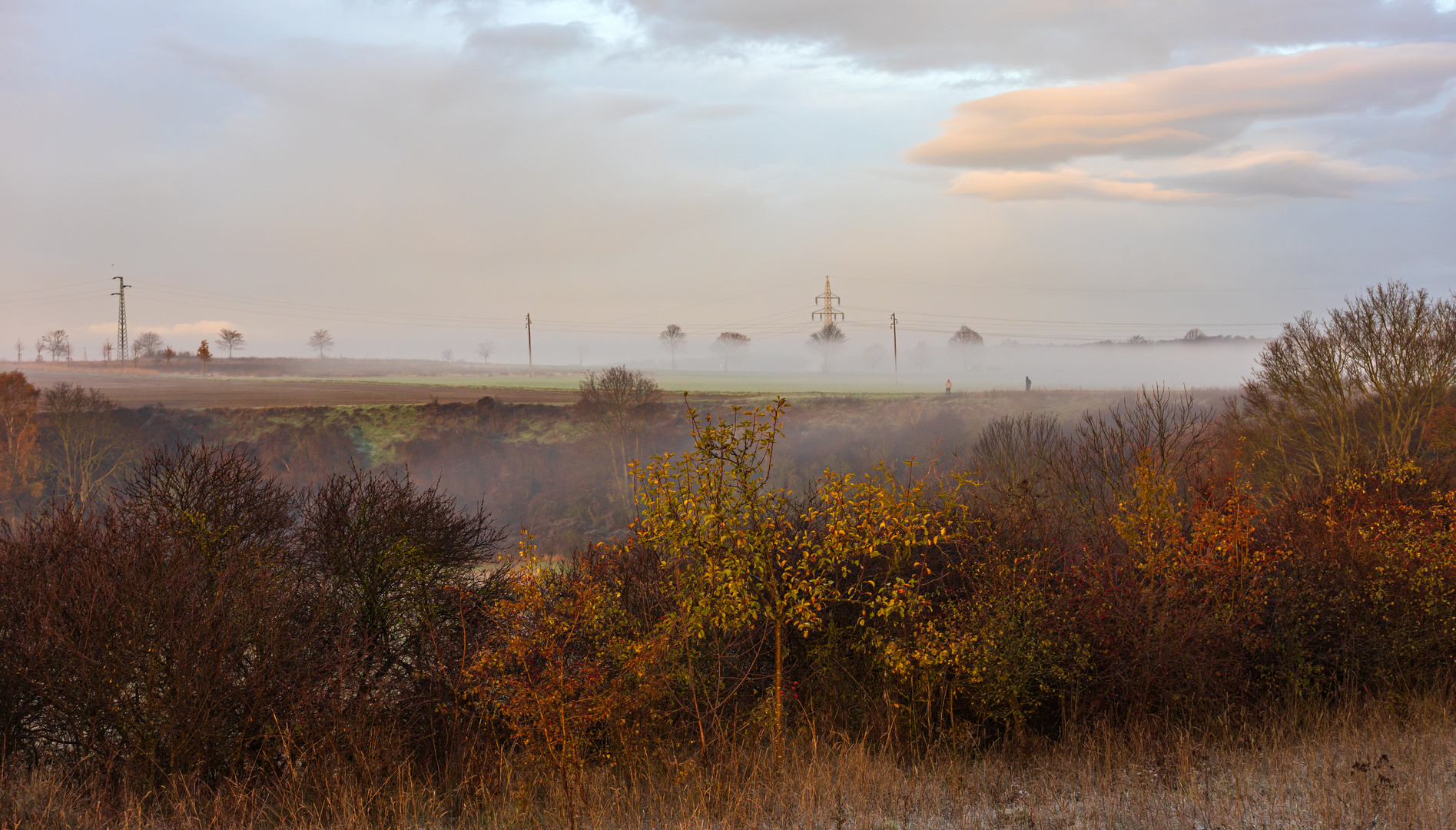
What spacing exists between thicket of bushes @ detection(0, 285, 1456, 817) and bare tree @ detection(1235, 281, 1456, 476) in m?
21.5

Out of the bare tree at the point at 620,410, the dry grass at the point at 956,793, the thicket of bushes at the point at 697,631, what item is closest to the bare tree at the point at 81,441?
the bare tree at the point at 620,410

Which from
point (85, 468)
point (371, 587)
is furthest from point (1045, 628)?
point (85, 468)

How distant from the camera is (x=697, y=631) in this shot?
941cm

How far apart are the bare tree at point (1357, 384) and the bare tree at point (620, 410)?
3748 centimetres

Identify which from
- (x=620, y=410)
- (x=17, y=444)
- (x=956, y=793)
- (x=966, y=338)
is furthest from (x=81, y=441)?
(x=966, y=338)

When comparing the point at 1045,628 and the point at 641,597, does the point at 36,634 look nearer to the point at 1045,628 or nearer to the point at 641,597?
the point at 641,597

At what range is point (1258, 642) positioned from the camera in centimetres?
1131

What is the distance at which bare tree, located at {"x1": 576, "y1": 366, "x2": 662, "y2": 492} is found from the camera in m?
61.8

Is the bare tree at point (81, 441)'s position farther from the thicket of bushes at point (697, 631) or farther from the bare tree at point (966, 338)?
the bare tree at point (966, 338)

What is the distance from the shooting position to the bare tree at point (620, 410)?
61.8 meters

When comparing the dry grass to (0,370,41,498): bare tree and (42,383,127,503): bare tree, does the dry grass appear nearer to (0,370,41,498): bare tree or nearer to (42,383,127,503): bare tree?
(42,383,127,503): bare tree

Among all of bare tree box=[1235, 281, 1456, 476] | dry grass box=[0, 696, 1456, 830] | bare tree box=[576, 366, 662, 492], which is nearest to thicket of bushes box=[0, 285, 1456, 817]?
dry grass box=[0, 696, 1456, 830]

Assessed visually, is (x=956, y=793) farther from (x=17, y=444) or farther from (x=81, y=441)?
(x=17, y=444)

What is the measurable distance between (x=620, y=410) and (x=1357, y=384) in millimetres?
41914
